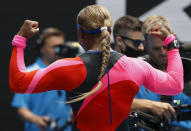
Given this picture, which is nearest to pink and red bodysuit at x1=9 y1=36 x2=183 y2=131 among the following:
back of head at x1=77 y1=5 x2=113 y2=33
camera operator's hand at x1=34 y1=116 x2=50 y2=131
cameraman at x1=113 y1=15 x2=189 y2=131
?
back of head at x1=77 y1=5 x2=113 y2=33

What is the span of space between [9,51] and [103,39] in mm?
2940

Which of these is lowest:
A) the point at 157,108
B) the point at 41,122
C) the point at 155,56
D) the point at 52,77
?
the point at 41,122

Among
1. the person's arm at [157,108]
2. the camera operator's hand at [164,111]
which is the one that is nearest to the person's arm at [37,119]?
the person's arm at [157,108]

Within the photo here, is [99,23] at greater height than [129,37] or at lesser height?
greater

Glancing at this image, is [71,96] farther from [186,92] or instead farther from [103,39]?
[186,92]

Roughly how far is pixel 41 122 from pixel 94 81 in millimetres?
2119

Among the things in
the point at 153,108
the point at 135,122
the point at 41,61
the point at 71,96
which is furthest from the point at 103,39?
the point at 41,61

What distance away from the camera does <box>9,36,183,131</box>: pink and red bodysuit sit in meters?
1.94

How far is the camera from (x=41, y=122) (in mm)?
3979

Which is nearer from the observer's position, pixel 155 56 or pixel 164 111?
pixel 164 111

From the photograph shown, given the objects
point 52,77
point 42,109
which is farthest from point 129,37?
point 52,77

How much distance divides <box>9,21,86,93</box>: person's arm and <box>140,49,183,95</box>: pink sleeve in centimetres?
36

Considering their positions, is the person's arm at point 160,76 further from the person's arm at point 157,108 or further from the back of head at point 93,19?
the person's arm at point 157,108

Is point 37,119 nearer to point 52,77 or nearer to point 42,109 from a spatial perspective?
point 42,109
